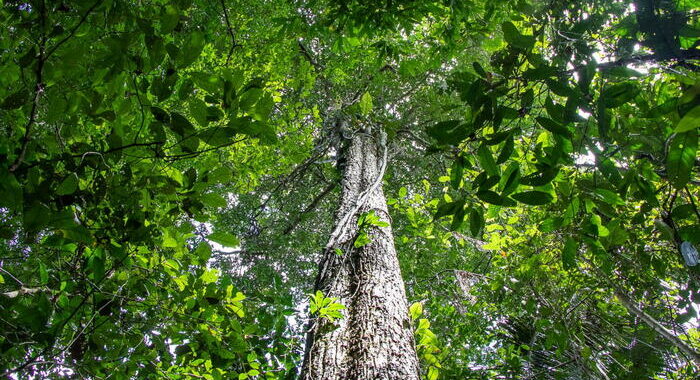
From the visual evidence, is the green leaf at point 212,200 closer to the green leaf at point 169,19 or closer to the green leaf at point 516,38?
the green leaf at point 169,19

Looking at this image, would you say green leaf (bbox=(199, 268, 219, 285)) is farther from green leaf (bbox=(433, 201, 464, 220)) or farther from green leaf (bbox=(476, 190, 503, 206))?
green leaf (bbox=(476, 190, 503, 206))

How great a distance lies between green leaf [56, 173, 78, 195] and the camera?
1.09 meters

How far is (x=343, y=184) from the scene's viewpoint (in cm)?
397

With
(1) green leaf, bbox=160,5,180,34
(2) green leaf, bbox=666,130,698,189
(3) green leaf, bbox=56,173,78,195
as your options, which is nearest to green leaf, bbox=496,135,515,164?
(2) green leaf, bbox=666,130,698,189

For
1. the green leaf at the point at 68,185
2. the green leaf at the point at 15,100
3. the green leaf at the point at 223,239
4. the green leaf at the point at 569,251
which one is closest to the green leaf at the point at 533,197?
the green leaf at the point at 569,251

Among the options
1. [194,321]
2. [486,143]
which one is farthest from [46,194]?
[486,143]

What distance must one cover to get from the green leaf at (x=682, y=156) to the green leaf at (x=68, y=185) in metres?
1.59

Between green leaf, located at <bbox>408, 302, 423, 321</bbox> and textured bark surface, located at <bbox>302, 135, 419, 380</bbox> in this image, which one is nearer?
textured bark surface, located at <bbox>302, 135, 419, 380</bbox>

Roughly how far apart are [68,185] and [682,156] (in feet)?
5.37

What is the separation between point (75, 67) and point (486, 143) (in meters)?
1.23

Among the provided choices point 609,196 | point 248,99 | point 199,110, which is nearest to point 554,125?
point 609,196

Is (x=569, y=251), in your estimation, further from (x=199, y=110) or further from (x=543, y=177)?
(x=199, y=110)

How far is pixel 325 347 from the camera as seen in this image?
6.74 ft

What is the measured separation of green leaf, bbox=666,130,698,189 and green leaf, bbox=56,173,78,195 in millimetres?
1593
